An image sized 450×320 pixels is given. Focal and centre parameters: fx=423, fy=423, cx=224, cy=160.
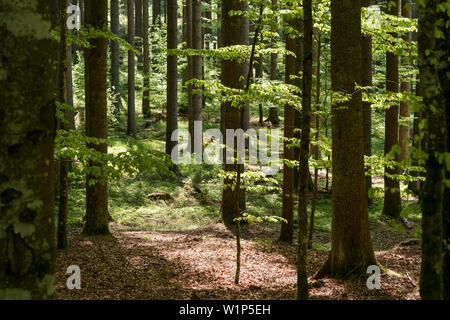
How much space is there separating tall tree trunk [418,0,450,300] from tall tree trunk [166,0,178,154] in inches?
579

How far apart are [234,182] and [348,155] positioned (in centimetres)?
226

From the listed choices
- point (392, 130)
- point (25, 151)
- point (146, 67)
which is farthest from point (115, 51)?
point (25, 151)

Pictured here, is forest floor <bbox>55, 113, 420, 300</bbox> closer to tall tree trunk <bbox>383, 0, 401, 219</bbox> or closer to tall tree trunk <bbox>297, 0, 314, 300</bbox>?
tall tree trunk <bbox>383, 0, 401, 219</bbox>

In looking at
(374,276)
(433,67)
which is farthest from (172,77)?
(433,67)

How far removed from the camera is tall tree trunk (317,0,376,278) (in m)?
7.29

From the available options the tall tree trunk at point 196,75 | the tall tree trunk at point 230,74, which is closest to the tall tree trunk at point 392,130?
the tall tree trunk at point 230,74

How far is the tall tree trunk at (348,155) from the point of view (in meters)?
7.29

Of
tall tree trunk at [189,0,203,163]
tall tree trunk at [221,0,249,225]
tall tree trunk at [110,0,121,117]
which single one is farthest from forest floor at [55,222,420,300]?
tall tree trunk at [110,0,121,117]

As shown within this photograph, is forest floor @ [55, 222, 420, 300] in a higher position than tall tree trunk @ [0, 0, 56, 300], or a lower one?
lower

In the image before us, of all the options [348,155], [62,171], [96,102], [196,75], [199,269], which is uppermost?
[196,75]

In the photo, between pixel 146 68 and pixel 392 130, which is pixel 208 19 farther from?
pixel 392 130

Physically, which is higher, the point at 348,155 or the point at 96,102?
the point at 96,102

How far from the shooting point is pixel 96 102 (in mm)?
9695
